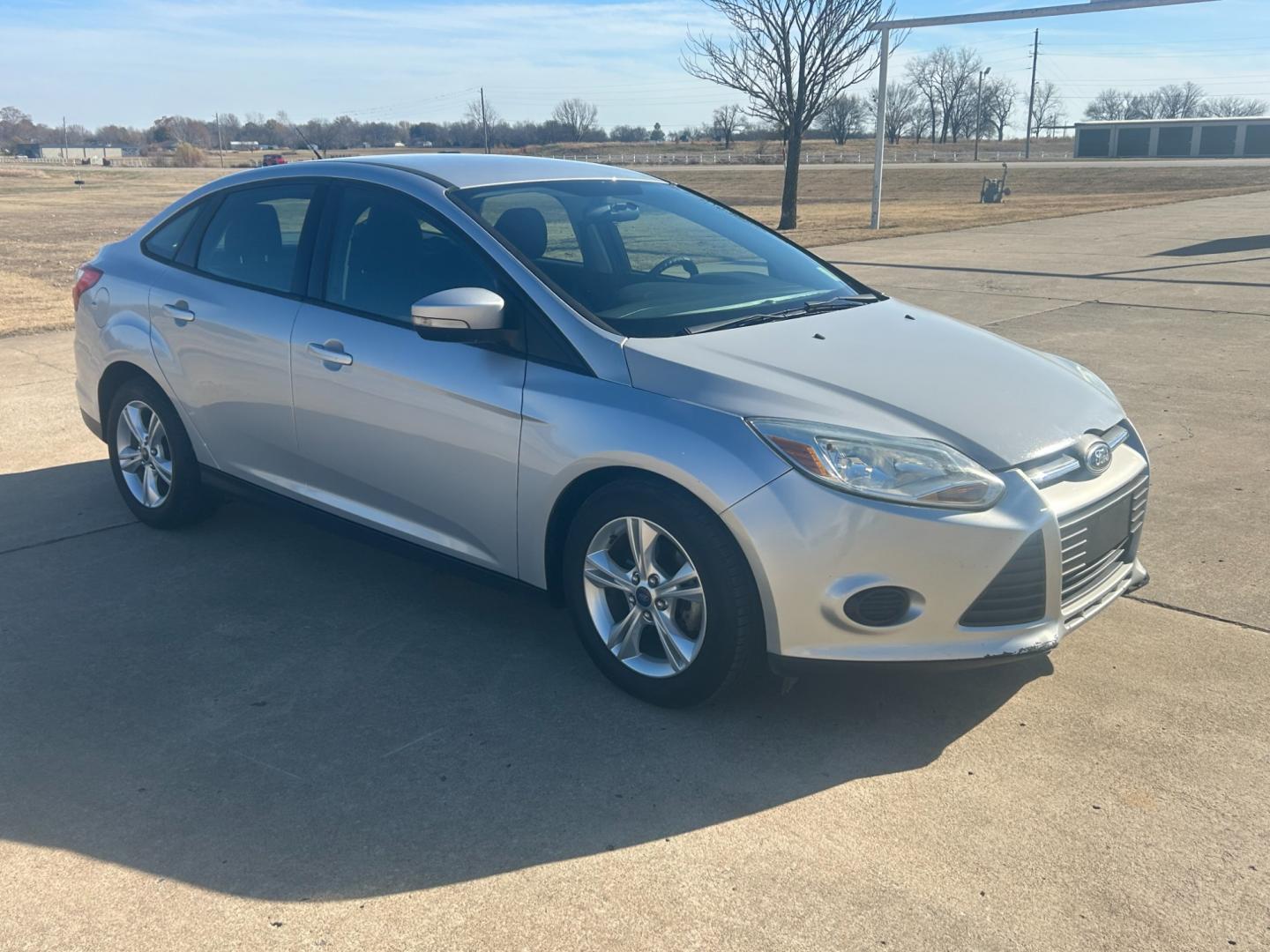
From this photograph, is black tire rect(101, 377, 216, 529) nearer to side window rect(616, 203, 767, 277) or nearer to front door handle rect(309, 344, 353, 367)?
front door handle rect(309, 344, 353, 367)

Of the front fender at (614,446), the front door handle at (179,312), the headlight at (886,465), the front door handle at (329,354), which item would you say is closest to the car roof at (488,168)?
the front door handle at (329,354)

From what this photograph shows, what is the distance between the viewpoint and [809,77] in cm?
2523

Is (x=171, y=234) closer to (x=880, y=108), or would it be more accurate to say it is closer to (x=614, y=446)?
(x=614, y=446)

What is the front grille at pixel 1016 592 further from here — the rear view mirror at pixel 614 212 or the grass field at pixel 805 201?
the grass field at pixel 805 201

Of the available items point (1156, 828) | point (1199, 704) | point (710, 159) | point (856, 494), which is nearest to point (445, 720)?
point (856, 494)

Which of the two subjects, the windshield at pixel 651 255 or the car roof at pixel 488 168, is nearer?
the windshield at pixel 651 255

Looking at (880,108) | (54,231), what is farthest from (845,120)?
(54,231)

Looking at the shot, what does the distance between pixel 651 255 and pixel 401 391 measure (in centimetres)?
124

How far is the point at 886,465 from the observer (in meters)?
3.29

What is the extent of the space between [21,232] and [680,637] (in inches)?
943

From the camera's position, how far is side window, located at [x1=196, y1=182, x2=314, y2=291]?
4.75 m

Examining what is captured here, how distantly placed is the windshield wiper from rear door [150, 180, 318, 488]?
5.72 feet

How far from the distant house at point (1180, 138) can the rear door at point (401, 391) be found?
93306 millimetres

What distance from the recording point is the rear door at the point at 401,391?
12.9 ft
